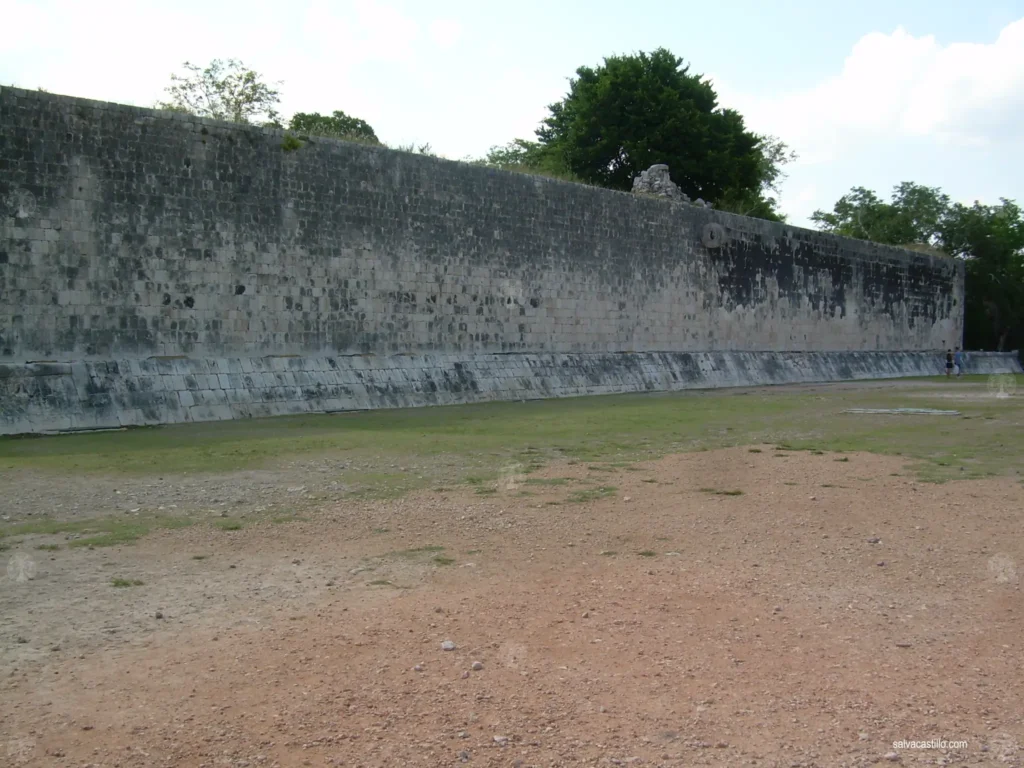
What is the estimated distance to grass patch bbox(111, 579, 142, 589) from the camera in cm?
441

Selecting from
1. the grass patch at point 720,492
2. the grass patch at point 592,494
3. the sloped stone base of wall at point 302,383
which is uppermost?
the sloped stone base of wall at point 302,383

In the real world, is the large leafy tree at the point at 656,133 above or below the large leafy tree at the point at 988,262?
above

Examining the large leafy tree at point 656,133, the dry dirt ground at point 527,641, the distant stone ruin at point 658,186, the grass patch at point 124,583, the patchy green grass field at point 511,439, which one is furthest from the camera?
the large leafy tree at point 656,133

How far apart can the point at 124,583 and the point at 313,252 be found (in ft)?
33.5

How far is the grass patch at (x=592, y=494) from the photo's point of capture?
6.53 metres

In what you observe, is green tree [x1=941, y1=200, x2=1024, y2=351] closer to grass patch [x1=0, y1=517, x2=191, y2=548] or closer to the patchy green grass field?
the patchy green grass field

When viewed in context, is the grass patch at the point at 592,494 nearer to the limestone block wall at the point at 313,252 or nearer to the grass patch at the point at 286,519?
the grass patch at the point at 286,519

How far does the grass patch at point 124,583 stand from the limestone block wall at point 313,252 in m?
7.69

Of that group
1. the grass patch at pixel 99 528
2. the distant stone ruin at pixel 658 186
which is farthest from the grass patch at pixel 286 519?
the distant stone ruin at pixel 658 186

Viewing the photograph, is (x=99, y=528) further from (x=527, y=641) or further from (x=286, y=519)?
(x=527, y=641)

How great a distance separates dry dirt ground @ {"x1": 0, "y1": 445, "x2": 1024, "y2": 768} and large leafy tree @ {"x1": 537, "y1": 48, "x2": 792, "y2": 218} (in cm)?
2776

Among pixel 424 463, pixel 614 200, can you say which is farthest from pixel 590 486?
pixel 614 200

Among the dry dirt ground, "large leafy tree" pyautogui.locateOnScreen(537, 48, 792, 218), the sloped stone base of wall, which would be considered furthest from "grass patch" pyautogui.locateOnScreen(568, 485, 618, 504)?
"large leafy tree" pyautogui.locateOnScreen(537, 48, 792, 218)

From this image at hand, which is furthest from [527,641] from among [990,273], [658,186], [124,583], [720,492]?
[990,273]
